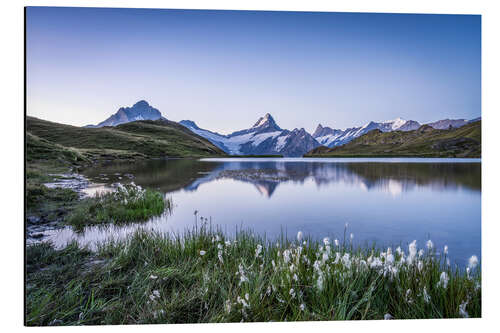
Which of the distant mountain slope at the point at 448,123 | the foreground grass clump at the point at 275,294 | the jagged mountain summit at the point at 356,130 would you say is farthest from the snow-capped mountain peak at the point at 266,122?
the foreground grass clump at the point at 275,294

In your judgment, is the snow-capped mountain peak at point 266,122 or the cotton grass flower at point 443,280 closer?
the cotton grass flower at point 443,280

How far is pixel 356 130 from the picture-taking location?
9.09 meters

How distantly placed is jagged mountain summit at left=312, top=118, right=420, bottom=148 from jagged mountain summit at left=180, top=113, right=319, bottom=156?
1.56ft

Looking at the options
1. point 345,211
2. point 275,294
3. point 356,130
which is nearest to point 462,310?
point 275,294

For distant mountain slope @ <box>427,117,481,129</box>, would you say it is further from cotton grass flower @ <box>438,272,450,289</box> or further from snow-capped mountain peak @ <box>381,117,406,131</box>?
cotton grass flower @ <box>438,272,450,289</box>

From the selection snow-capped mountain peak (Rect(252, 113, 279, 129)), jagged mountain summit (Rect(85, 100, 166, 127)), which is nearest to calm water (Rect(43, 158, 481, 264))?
snow-capped mountain peak (Rect(252, 113, 279, 129))

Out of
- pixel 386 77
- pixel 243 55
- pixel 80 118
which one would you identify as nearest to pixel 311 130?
pixel 386 77

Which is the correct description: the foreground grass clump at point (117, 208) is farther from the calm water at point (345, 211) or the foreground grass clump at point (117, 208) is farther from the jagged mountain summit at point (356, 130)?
the jagged mountain summit at point (356, 130)

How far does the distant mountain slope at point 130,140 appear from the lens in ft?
26.0

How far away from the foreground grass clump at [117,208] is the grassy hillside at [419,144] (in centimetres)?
641

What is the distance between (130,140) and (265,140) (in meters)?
13.6

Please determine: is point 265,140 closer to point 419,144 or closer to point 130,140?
point 419,144

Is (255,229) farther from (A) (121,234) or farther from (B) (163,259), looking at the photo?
(A) (121,234)

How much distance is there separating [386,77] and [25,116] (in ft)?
26.8
